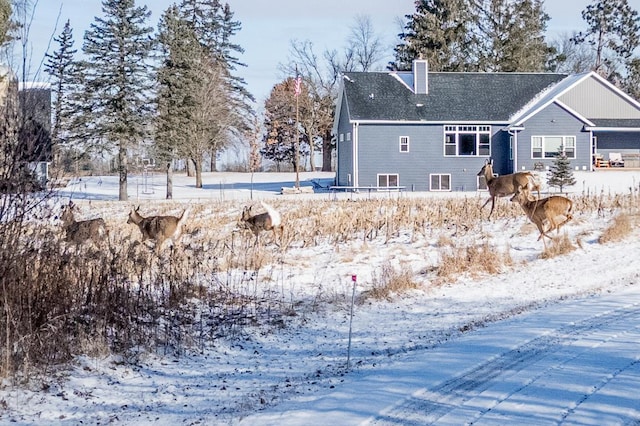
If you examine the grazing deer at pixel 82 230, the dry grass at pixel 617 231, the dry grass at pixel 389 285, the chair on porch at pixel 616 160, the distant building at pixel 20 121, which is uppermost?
the chair on porch at pixel 616 160

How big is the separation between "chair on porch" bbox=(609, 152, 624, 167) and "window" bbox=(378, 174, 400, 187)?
12545 mm

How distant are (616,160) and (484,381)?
41.8 metres

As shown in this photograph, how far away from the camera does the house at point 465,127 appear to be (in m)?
44.1

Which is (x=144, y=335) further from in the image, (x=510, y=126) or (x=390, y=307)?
(x=510, y=126)

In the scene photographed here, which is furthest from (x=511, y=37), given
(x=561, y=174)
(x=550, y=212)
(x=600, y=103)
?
(x=550, y=212)

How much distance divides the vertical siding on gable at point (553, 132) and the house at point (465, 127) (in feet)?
0.18

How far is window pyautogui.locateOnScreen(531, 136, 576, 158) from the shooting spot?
43.9 meters

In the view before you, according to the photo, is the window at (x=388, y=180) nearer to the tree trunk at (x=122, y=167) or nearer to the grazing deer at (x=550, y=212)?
the tree trunk at (x=122, y=167)

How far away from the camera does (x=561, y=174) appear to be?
3959 centimetres

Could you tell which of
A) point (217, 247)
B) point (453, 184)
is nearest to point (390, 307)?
point (217, 247)

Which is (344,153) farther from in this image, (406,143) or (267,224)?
(267,224)

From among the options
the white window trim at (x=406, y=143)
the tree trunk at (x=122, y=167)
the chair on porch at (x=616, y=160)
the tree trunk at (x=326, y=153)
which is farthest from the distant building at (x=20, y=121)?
the tree trunk at (x=326, y=153)

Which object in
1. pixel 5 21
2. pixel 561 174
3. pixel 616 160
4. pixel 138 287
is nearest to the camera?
pixel 5 21

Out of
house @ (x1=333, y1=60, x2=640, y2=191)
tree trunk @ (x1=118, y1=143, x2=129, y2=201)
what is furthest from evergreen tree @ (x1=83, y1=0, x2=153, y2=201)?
house @ (x1=333, y1=60, x2=640, y2=191)
